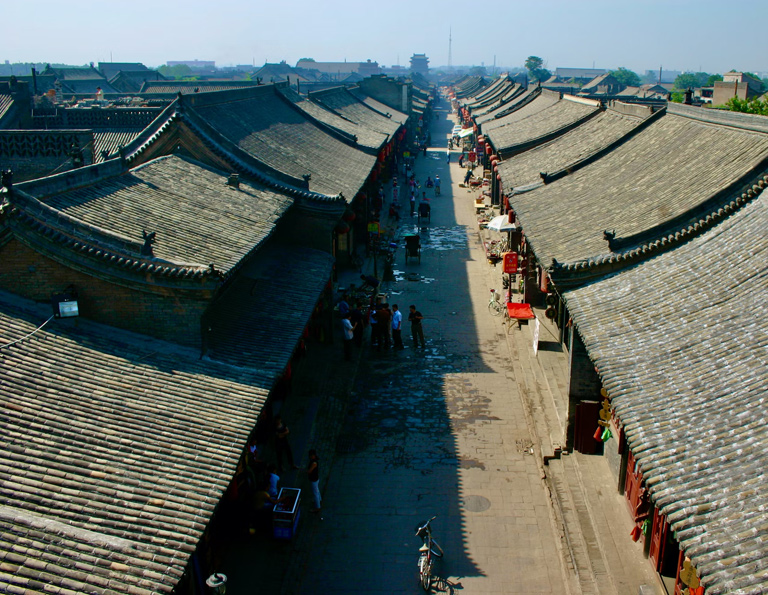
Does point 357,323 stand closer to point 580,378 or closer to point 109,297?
point 580,378

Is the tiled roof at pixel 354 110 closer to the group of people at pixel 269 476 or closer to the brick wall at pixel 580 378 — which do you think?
the brick wall at pixel 580 378

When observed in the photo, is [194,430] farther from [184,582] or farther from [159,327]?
[159,327]

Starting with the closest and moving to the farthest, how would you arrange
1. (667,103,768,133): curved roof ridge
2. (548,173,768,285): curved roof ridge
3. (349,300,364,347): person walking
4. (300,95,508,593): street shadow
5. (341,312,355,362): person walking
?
(300,95,508,593): street shadow < (548,173,768,285): curved roof ridge < (667,103,768,133): curved roof ridge < (341,312,355,362): person walking < (349,300,364,347): person walking

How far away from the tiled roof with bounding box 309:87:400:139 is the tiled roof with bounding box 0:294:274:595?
123ft

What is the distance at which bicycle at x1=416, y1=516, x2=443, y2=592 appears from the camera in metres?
12.5

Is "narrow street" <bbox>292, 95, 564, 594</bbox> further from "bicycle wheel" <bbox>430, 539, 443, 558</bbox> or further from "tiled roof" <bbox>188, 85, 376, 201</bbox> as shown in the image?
"tiled roof" <bbox>188, 85, 376, 201</bbox>

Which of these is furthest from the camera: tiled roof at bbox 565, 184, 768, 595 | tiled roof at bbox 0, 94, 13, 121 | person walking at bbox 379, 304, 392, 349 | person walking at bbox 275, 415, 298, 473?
tiled roof at bbox 0, 94, 13, 121

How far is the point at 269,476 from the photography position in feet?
47.9

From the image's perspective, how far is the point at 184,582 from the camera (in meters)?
11.1

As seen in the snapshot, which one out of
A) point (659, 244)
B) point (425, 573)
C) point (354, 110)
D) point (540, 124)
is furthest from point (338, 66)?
point (425, 573)

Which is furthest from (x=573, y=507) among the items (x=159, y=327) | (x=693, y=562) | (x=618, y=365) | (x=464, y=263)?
(x=464, y=263)

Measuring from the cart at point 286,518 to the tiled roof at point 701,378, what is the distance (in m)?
6.31

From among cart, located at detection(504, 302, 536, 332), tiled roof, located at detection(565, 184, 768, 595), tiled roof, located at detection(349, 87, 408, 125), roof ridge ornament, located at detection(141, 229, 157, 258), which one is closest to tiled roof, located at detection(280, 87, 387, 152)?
tiled roof, located at detection(349, 87, 408, 125)

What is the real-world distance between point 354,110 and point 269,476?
4653 centimetres
